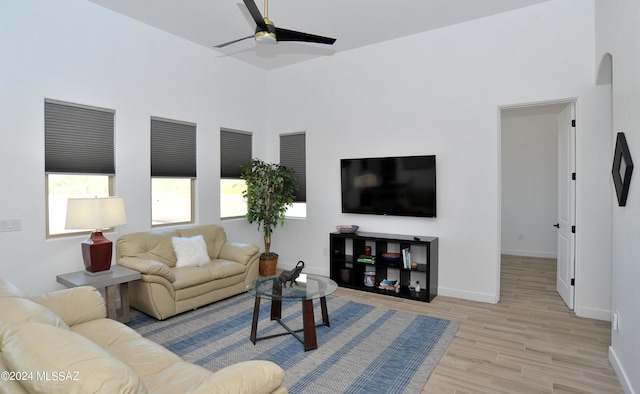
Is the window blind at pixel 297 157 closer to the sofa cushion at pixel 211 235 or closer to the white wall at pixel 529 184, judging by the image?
the sofa cushion at pixel 211 235

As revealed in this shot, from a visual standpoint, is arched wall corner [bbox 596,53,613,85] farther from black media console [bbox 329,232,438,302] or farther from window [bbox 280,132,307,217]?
window [bbox 280,132,307,217]

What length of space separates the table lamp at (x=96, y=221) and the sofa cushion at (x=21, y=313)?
1.82 metres

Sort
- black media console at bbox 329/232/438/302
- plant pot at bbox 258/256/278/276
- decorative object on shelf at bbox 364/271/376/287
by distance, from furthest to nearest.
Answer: plant pot at bbox 258/256/278/276 → decorative object on shelf at bbox 364/271/376/287 → black media console at bbox 329/232/438/302

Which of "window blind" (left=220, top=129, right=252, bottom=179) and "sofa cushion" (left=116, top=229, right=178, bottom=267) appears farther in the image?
"window blind" (left=220, top=129, right=252, bottom=179)

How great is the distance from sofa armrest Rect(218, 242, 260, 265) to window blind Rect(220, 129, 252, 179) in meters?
1.29

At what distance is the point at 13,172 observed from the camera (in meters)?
3.42

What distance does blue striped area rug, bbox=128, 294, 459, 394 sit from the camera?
2676 millimetres

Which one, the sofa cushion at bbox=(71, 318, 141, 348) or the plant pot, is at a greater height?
the sofa cushion at bbox=(71, 318, 141, 348)

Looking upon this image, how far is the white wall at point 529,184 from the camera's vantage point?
284 inches

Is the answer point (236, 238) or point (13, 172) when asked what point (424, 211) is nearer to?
point (236, 238)

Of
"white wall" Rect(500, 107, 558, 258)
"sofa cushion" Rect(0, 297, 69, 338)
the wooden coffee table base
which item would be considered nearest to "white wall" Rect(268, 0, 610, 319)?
the wooden coffee table base

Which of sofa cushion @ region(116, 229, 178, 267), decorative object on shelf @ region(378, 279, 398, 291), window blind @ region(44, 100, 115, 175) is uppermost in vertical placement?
window blind @ region(44, 100, 115, 175)

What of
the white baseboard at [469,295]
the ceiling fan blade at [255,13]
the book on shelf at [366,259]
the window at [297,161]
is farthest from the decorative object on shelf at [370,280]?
the ceiling fan blade at [255,13]

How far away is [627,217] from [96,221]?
4.43 m
